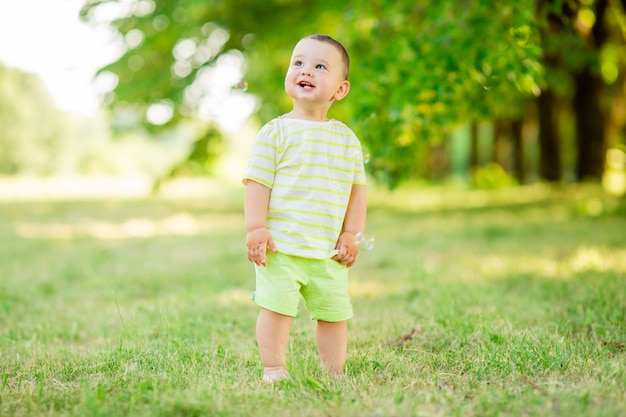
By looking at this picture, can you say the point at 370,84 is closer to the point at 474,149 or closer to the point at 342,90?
the point at 342,90

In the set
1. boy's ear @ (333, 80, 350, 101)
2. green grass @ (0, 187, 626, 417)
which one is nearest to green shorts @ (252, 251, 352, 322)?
green grass @ (0, 187, 626, 417)

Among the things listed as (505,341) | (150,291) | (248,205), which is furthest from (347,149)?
(150,291)

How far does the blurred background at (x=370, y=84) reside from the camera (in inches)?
214

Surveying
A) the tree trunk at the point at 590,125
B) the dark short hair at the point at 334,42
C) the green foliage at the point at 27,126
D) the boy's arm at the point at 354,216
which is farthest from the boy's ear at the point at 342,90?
the green foliage at the point at 27,126

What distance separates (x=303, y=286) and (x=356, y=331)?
106 centimetres

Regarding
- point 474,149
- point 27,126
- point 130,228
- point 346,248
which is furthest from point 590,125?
point 27,126

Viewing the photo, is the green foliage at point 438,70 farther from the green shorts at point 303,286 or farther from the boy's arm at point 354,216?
the green shorts at point 303,286

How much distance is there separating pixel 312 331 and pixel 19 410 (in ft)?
6.22

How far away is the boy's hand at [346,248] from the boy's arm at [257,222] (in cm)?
33

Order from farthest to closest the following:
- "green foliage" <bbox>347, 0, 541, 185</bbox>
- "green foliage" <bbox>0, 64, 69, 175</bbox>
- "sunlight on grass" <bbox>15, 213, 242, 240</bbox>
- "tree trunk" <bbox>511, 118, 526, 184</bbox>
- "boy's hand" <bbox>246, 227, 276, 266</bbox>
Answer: "green foliage" <bbox>0, 64, 69, 175</bbox> < "tree trunk" <bbox>511, 118, 526, 184</bbox> < "sunlight on grass" <bbox>15, 213, 242, 240</bbox> < "green foliage" <bbox>347, 0, 541, 185</bbox> < "boy's hand" <bbox>246, 227, 276, 266</bbox>

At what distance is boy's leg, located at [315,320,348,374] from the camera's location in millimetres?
3150

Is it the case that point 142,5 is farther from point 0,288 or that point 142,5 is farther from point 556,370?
point 556,370

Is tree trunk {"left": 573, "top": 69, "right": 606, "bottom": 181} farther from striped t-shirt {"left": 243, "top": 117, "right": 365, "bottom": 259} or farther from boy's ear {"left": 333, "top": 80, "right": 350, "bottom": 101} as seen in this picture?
striped t-shirt {"left": 243, "top": 117, "right": 365, "bottom": 259}

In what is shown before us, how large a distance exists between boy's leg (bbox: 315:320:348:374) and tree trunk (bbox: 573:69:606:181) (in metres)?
13.8
